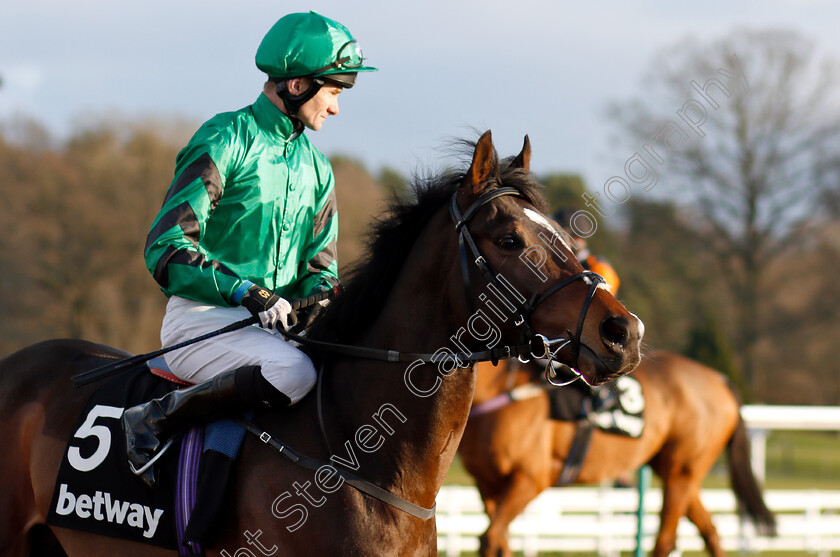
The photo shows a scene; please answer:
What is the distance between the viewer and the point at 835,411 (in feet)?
30.2

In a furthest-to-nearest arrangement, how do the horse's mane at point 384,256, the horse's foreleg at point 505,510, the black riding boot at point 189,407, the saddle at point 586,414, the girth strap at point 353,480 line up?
the saddle at point 586,414 → the horse's foreleg at point 505,510 → the horse's mane at point 384,256 → the black riding boot at point 189,407 → the girth strap at point 353,480

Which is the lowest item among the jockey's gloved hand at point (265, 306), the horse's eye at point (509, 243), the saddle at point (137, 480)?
the saddle at point (137, 480)

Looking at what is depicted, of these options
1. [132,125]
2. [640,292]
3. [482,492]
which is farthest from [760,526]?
[640,292]

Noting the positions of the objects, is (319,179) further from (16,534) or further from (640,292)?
(640,292)

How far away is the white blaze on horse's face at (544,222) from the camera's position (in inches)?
99.5

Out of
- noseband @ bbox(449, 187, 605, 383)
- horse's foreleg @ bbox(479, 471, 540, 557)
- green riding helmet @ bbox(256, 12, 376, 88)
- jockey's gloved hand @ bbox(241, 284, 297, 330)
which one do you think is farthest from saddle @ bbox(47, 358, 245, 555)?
horse's foreleg @ bbox(479, 471, 540, 557)

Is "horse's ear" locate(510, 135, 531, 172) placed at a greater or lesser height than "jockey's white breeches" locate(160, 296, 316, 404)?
greater

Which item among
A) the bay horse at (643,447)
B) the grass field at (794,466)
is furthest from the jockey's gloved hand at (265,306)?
the grass field at (794,466)

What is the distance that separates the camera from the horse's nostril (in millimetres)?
2281

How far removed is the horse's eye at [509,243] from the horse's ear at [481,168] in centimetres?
21

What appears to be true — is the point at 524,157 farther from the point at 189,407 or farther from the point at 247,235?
the point at 189,407

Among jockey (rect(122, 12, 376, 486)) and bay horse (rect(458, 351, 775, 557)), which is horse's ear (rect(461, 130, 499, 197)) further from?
bay horse (rect(458, 351, 775, 557))

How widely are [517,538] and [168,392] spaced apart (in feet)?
21.9

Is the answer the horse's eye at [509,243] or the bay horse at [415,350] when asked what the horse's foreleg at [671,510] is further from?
the horse's eye at [509,243]
